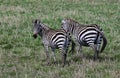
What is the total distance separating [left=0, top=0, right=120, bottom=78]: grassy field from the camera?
1148 cm

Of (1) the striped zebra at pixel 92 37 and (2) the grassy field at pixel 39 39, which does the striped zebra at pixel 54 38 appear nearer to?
(2) the grassy field at pixel 39 39

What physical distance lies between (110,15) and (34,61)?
11741mm

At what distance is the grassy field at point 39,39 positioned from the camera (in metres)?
11.5

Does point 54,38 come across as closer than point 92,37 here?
Yes

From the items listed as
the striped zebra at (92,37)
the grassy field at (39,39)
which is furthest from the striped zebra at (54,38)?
the striped zebra at (92,37)

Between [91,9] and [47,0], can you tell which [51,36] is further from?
[47,0]

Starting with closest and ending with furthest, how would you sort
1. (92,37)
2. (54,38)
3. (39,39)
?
(54,38)
(92,37)
(39,39)

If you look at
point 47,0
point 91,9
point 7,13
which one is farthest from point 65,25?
point 47,0

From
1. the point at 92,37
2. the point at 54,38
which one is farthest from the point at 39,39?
the point at 54,38

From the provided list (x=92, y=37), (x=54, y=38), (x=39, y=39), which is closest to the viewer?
(x=54, y=38)

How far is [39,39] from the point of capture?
1662cm

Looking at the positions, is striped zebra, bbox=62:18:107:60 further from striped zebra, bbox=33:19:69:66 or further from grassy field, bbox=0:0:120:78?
striped zebra, bbox=33:19:69:66

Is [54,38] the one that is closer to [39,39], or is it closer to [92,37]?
[92,37]

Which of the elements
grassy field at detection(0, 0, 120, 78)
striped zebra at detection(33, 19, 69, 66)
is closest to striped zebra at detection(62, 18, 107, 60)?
grassy field at detection(0, 0, 120, 78)
